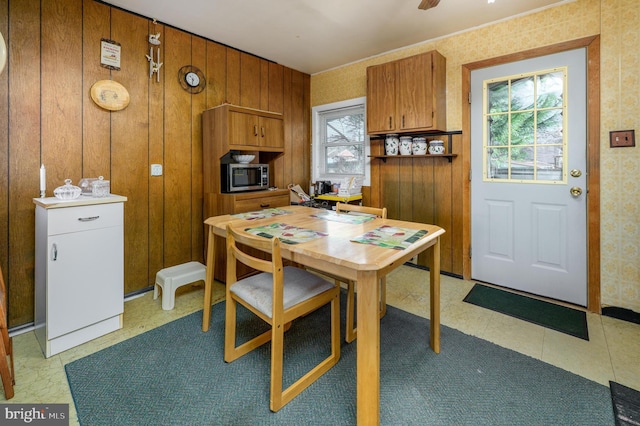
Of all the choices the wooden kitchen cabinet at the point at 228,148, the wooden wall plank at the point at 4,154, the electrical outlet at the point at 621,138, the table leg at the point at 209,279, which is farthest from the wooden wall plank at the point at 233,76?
Result: the electrical outlet at the point at 621,138

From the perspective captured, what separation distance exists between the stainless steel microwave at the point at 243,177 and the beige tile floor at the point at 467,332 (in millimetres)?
1052

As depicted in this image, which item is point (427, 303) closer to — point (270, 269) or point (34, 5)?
point (270, 269)

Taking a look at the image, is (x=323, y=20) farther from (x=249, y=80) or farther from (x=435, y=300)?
(x=435, y=300)

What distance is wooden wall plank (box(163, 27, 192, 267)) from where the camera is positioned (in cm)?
294

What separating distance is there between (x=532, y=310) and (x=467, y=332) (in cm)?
75

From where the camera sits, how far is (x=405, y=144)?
330cm

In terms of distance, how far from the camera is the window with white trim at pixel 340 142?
155 inches

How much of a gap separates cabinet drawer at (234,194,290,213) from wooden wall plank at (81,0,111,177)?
113 centimetres

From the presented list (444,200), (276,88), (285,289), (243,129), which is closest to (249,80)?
(276,88)

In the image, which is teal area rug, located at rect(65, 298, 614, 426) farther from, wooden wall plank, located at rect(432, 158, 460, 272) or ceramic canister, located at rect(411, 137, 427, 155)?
ceramic canister, located at rect(411, 137, 427, 155)

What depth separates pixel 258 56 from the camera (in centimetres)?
366

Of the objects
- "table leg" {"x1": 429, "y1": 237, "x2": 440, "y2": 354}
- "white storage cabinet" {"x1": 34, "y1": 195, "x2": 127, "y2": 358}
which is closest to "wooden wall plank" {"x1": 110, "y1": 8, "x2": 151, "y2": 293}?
"white storage cabinet" {"x1": 34, "y1": 195, "x2": 127, "y2": 358}

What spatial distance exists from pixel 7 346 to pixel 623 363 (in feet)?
11.4

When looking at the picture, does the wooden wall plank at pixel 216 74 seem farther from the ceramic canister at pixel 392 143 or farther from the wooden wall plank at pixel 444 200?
the wooden wall plank at pixel 444 200
